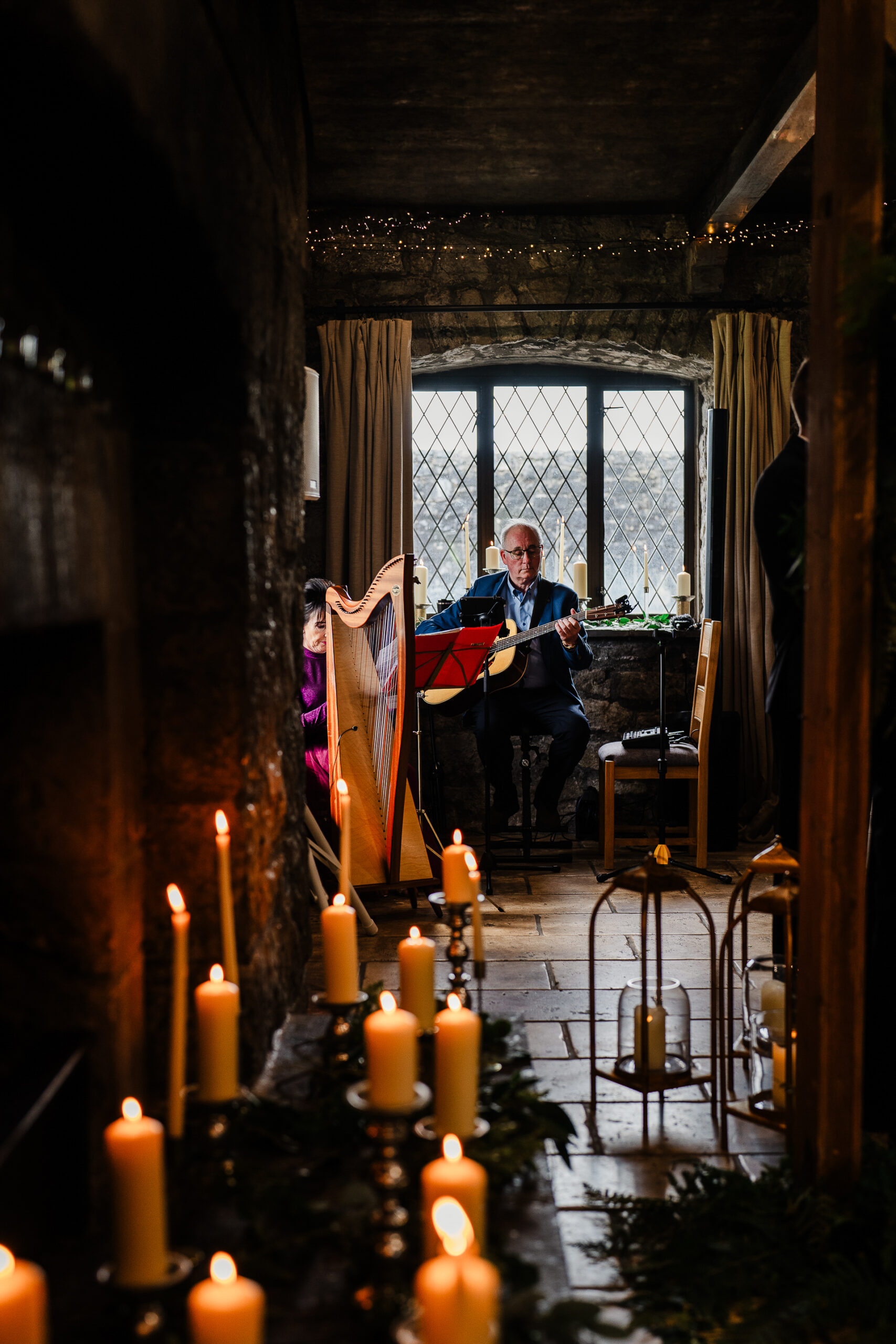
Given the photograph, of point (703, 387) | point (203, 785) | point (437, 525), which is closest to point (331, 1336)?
point (203, 785)

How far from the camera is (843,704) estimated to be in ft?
5.55

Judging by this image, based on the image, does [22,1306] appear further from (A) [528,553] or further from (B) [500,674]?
(A) [528,553]

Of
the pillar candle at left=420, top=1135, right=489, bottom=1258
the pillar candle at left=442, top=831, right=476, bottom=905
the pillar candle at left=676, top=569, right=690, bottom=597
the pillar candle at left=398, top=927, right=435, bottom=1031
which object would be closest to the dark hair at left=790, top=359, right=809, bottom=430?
the pillar candle at left=442, top=831, right=476, bottom=905

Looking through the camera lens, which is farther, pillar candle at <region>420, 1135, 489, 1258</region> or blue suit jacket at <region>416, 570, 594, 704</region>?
blue suit jacket at <region>416, 570, 594, 704</region>

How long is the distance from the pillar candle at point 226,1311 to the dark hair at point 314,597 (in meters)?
3.25

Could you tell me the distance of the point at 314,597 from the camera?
4164 mm

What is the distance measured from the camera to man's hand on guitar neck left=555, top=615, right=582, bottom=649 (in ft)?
15.0

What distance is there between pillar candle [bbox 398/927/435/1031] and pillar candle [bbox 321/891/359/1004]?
7 centimetres

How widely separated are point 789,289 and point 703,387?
0.63m

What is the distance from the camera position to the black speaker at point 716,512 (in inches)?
200

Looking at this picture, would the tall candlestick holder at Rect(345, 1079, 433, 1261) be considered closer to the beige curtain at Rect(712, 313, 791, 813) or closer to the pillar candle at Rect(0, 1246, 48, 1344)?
the pillar candle at Rect(0, 1246, 48, 1344)

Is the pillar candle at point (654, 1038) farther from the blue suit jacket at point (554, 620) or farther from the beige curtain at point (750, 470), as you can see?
the beige curtain at point (750, 470)

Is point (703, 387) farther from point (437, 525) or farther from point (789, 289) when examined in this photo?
point (437, 525)

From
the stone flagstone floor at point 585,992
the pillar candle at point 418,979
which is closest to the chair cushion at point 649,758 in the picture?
the stone flagstone floor at point 585,992
